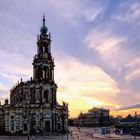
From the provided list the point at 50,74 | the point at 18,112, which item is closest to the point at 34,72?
the point at 50,74

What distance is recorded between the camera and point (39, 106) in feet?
375

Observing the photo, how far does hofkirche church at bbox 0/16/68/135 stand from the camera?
114188mm

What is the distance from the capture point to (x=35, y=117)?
114500 millimetres

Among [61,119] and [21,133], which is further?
[61,119]

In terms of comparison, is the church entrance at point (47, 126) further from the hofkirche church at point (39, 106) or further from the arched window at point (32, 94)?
the arched window at point (32, 94)

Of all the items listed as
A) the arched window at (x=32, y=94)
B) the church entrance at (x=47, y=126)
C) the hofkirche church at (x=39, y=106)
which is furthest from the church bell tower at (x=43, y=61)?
the church entrance at (x=47, y=126)

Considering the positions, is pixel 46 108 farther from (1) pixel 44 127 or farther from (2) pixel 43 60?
(2) pixel 43 60

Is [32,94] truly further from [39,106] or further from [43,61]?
[43,61]

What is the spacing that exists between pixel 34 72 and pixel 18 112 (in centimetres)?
1199

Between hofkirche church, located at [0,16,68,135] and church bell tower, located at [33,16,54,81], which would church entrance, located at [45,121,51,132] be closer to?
hofkirche church, located at [0,16,68,135]

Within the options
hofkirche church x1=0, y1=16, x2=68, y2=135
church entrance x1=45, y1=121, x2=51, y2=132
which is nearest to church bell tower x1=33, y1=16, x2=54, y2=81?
hofkirche church x1=0, y1=16, x2=68, y2=135

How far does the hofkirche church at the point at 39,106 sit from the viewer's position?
375ft

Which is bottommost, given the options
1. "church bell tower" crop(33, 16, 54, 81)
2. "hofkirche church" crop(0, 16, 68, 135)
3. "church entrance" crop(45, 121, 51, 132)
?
"church entrance" crop(45, 121, 51, 132)

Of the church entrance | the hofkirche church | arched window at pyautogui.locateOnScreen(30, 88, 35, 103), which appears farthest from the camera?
arched window at pyautogui.locateOnScreen(30, 88, 35, 103)
